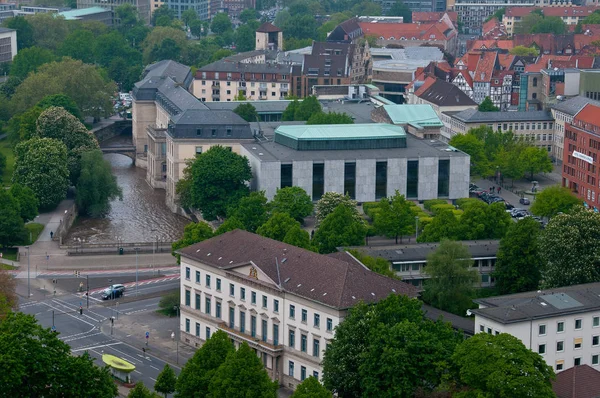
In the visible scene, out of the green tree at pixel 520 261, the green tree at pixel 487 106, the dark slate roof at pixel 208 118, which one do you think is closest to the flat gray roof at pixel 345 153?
the dark slate roof at pixel 208 118

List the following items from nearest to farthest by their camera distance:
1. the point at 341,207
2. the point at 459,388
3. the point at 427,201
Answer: the point at 459,388 → the point at 341,207 → the point at 427,201

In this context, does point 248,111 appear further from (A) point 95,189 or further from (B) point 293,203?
(B) point 293,203

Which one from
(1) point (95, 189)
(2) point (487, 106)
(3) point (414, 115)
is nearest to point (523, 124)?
(2) point (487, 106)

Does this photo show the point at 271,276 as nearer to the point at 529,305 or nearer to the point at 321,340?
the point at 321,340

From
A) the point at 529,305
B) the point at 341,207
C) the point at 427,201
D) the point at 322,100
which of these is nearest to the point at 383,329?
the point at 529,305

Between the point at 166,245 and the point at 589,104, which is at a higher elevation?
the point at 589,104

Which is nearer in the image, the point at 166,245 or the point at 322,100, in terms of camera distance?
the point at 166,245

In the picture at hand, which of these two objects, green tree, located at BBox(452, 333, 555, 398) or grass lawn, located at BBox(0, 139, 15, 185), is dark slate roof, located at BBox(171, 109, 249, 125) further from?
green tree, located at BBox(452, 333, 555, 398)

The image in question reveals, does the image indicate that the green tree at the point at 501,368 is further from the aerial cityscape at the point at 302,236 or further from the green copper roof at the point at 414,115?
the green copper roof at the point at 414,115
